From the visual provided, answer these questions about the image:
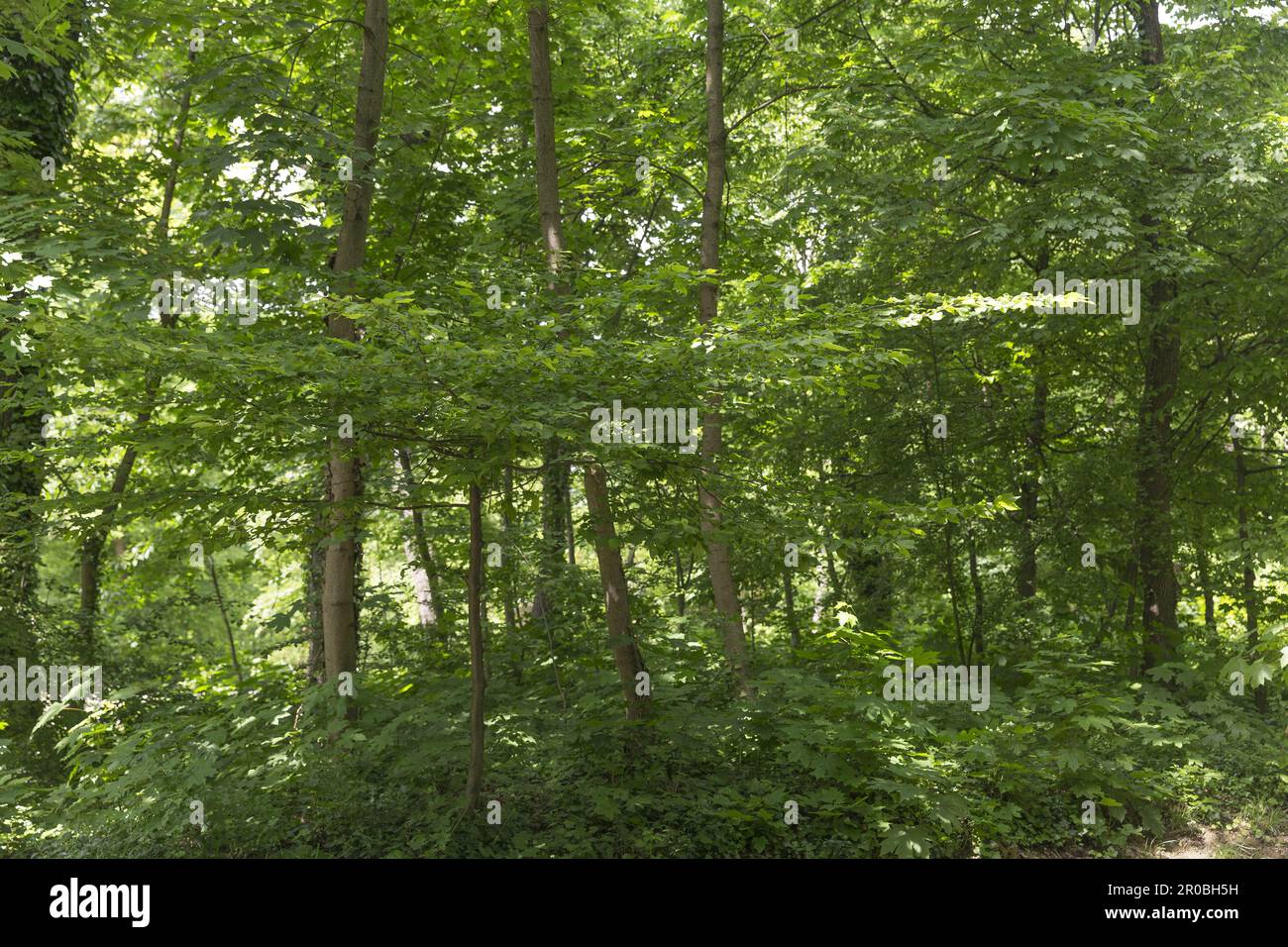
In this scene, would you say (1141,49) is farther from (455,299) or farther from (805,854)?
(805,854)

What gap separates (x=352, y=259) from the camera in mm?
7715

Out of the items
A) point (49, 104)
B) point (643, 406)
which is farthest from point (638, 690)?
point (49, 104)

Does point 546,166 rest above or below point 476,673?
above

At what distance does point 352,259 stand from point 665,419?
10.2 feet

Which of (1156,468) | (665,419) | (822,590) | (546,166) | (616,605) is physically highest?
(546,166)

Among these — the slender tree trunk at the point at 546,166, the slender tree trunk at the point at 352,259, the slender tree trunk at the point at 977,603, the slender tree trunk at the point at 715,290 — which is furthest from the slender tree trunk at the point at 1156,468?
the slender tree trunk at the point at 352,259

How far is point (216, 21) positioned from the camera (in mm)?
7152

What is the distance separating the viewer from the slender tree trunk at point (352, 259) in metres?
7.52

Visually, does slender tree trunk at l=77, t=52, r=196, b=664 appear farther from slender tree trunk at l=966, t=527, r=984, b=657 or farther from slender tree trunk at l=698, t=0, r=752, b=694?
slender tree trunk at l=966, t=527, r=984, b=657

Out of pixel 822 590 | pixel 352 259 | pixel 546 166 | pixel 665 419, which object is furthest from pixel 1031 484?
pixel 352 259

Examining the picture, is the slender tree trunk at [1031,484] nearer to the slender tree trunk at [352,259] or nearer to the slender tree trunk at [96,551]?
the slender tree trunk at [352,259]

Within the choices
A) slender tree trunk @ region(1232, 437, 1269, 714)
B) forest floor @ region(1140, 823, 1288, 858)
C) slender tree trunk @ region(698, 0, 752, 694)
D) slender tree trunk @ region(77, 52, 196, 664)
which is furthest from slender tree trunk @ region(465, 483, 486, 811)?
slender tree trunk @ region(1232, 437, 1269, 714)

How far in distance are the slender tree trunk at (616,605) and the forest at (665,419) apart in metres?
0.07

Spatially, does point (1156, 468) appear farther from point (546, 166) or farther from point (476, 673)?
point (476, 673)
